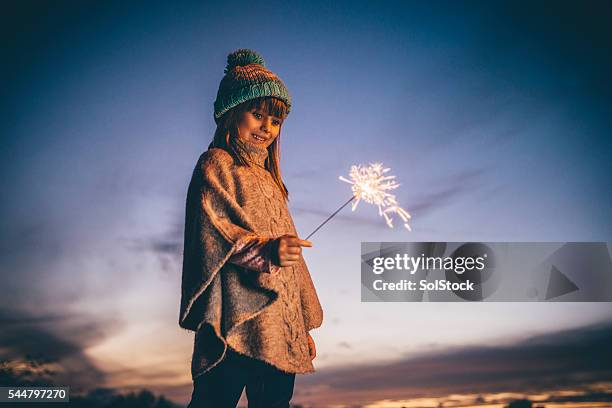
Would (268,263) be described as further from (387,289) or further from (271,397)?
(387,289)

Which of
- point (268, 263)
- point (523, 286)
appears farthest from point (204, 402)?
point (523, 286)

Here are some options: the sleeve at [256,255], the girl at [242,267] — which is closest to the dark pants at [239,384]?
the girl at [242,267]

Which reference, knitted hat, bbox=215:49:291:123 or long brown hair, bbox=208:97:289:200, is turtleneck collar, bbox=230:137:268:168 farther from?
knitted hat, bbox=215:49:291:123

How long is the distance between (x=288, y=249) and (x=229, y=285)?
238 mm

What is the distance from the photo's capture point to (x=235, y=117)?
2.21m

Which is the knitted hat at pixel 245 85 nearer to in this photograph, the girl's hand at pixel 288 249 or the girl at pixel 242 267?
the girl at pixel 242 267

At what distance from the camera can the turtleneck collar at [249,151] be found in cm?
219

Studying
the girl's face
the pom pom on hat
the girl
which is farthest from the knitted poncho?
the pom pom on hat

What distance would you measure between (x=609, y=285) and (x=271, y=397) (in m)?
2.54

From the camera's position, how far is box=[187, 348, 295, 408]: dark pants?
76.6 inches

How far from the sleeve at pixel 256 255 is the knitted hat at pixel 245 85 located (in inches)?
21.2

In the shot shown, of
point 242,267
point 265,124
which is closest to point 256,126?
point 265,124

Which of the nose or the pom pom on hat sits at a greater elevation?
the pom pom on hat

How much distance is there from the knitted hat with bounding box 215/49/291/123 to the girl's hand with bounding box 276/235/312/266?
559 mm
